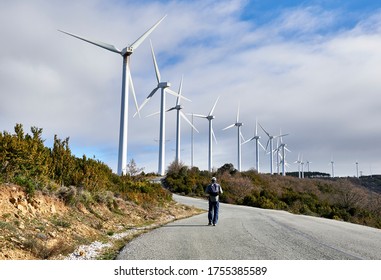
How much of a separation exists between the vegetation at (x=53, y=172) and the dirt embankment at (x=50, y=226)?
438mm

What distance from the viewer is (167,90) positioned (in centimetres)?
5191

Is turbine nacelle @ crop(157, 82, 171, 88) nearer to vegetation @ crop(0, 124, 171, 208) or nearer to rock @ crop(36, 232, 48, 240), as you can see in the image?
vegetation @ crop(0, 124, 171, 208)

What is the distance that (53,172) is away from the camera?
13.0 meters

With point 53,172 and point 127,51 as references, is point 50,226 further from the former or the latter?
point 127,51

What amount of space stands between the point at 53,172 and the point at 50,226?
395 cm

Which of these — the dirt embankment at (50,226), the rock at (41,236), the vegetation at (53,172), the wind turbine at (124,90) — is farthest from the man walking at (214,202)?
the wind turbine at (124,90)

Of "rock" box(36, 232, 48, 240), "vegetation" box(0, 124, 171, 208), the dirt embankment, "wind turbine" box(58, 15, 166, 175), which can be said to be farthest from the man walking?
A: "wind turbine" box(58, 15, 166, 175)

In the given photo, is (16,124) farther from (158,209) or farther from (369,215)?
(369,215)

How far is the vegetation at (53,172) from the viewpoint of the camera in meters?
10.5

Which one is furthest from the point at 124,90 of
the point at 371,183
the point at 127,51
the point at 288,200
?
the point at 371,183

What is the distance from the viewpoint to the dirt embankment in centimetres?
747

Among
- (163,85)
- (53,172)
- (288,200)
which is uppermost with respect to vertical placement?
(163,85)
